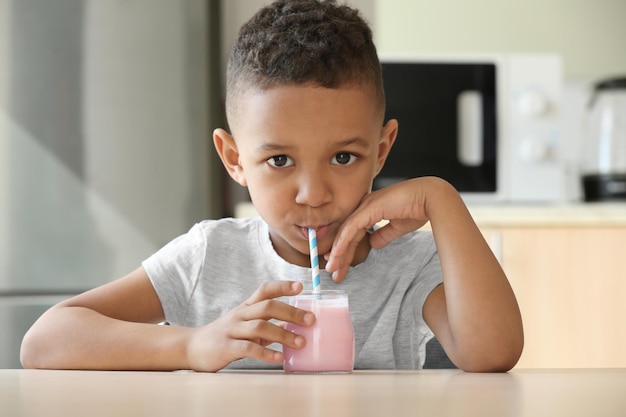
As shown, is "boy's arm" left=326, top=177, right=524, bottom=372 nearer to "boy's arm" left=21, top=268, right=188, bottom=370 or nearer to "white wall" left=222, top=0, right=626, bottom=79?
"boy's arm" left=21, top=268, right=188, bottom=370

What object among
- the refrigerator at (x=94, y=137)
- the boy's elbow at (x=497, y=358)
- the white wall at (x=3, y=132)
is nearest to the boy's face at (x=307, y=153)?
the boy's elbow at (x=497, y=358)

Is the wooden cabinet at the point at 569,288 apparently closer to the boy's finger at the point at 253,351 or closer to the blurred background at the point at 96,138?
the blurred background at the point at 96,138

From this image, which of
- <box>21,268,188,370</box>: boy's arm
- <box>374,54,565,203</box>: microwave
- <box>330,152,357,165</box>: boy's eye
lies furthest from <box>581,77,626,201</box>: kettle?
<box>21,268,188,370</box>: boy's arm

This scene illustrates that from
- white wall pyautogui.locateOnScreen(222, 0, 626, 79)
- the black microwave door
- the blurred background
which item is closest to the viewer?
the blurred background

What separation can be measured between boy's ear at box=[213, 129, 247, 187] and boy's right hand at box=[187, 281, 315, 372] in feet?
1.10

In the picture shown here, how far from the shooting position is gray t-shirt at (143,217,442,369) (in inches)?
50.9

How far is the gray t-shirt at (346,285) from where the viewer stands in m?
1.29

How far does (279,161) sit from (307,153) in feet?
0.20

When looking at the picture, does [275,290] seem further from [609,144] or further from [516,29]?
[516,29]

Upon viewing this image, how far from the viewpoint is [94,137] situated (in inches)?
95.5

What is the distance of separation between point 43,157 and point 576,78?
1859mm

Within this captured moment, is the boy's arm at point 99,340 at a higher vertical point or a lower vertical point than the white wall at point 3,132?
lower

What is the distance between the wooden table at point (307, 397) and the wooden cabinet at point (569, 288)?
1686 millimetres

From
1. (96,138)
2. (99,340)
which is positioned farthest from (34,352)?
(96,138)
